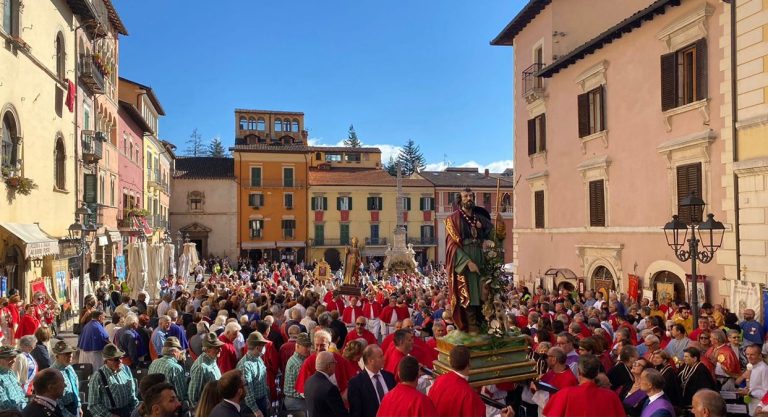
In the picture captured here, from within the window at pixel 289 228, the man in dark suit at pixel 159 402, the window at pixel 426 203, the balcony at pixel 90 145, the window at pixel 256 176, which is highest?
the window at pixel 256 176

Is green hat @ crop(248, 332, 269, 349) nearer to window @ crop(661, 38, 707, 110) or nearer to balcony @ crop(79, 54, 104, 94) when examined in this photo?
window @ crop(661, 38, 707, 110)

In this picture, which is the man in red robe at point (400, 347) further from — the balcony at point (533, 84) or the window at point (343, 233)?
the window at point (343, 233)

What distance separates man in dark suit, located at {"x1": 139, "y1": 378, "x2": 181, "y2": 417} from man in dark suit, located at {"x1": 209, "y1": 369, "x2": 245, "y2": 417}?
14.3 inches

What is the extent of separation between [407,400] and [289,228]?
169ft

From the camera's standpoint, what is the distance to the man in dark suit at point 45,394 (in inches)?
220

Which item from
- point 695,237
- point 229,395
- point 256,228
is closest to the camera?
point 229,395

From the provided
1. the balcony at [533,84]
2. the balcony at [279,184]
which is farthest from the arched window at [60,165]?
the balcony at [279,184]

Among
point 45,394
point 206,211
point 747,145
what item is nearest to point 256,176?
Answer: point 206,211

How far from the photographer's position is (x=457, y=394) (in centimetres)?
547

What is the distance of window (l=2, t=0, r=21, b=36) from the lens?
16.5m

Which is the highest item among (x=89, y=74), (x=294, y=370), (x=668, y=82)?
(x=89, y=74)

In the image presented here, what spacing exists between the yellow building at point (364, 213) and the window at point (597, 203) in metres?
37.0

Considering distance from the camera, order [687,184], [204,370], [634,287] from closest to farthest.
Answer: [204,370] → [687,184] → [634,287]

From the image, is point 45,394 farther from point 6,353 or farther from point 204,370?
point 204,370
